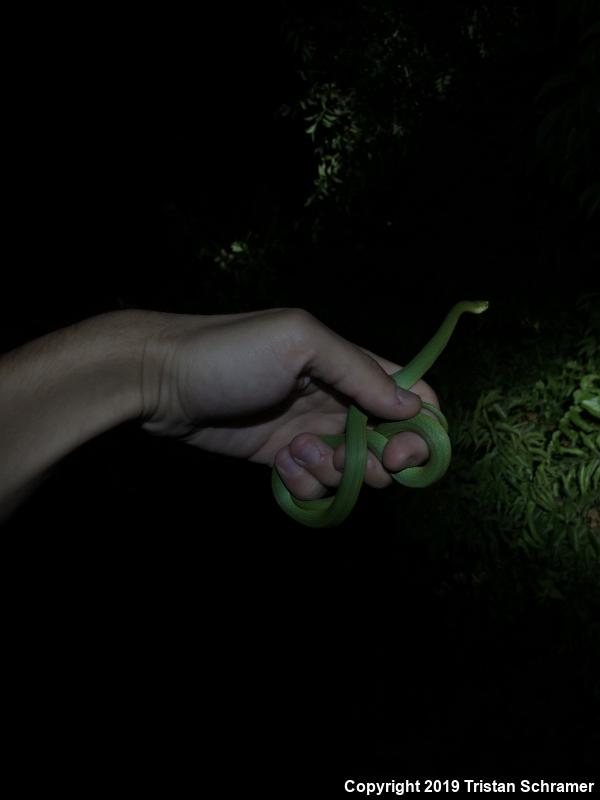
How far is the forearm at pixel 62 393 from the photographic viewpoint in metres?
1.80

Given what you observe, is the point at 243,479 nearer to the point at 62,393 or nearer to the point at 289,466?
the point at 289,466

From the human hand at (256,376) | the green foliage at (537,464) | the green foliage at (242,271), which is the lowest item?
the human hand at (256,376)

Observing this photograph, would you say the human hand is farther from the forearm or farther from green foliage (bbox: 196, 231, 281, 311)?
green foliage (bbox: 196, 231, 281, 311)

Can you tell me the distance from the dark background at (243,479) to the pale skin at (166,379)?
1.47 m

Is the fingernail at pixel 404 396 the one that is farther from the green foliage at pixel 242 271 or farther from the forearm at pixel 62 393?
the green foliage at pixel 242 271

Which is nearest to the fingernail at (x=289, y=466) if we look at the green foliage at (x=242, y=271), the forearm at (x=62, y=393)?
the forearm at (x=62, y=393)

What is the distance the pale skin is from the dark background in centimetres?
147

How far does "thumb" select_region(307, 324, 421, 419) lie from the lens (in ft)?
6.53

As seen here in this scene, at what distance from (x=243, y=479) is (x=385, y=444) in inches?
95.8

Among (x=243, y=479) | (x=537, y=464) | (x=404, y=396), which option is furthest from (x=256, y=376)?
(x=243, y=479)

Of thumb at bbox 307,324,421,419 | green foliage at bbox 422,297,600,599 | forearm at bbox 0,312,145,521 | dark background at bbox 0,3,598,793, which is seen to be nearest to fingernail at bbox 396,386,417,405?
thumb at bbox 307,324,421,419

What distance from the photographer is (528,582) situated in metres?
2.99

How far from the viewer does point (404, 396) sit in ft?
7.09

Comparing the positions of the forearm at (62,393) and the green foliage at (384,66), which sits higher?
the green foliage at (384,66)
